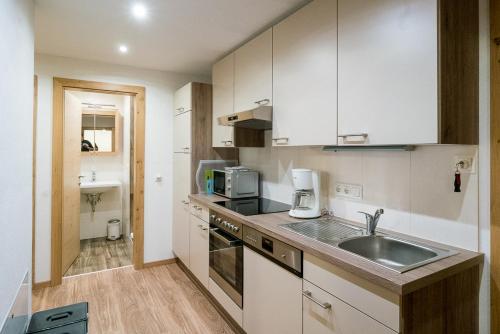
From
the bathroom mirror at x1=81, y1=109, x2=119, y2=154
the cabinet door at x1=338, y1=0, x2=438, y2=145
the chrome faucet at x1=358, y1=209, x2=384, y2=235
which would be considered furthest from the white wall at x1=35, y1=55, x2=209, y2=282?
the chrome faucet at x1=358, y1=209, x2=384, y2=235

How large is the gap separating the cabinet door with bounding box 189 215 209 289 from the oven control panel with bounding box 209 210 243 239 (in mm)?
181

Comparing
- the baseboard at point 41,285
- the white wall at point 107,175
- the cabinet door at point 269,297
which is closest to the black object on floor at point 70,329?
the cabinet door at point 269,297

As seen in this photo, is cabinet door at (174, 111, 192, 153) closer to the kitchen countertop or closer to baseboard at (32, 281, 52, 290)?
the kitchen countertop

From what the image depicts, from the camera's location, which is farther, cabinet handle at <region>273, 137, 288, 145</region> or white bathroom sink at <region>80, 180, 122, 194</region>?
white bathroom sink at <region>80, 180, 122, 194</region>

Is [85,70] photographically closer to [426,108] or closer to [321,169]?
[321,169]

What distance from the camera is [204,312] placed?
2.48 meters

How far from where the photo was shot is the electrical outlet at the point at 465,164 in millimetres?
1321

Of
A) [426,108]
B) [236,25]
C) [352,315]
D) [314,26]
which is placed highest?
[236,25]

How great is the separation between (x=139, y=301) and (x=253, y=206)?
144cm

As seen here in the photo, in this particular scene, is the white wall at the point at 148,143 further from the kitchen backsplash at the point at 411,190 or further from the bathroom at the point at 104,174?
the kitchen backsplash at the point at 411,190

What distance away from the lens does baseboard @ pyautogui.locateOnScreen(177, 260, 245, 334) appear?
2.16 metres

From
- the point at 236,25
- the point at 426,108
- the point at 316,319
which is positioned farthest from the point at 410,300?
the point at 236,25

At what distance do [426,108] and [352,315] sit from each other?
0.91m

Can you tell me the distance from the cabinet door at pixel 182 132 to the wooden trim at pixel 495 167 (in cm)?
243
